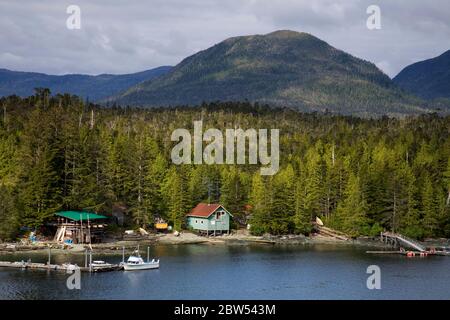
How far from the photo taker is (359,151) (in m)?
123

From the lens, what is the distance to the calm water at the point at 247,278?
60.5 meters

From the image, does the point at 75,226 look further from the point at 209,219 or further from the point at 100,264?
the point at 209,219

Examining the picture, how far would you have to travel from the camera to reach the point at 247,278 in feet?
223

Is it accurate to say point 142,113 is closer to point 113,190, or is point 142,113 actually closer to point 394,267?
point 113,190

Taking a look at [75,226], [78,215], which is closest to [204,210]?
[78,215]

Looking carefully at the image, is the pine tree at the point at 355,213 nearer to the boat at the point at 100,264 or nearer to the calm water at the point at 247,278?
the calm water at the point at 247,278

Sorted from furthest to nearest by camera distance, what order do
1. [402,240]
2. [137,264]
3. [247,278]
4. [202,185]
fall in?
[202,185], [402,240], [137,264], [247,278]

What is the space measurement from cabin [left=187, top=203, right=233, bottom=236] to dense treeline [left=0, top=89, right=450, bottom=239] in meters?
1.61

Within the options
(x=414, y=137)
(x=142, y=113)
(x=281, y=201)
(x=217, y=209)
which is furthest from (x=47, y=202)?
(x=142, y=113)

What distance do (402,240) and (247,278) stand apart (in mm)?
34862

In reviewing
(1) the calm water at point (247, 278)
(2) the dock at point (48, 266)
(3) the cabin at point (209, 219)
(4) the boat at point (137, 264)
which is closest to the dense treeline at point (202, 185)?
(3) the cabin at point (209, 219)

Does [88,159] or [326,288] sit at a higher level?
[88,159]

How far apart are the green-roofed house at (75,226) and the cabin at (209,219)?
1721 cm

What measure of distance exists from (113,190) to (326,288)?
45.1 metres
